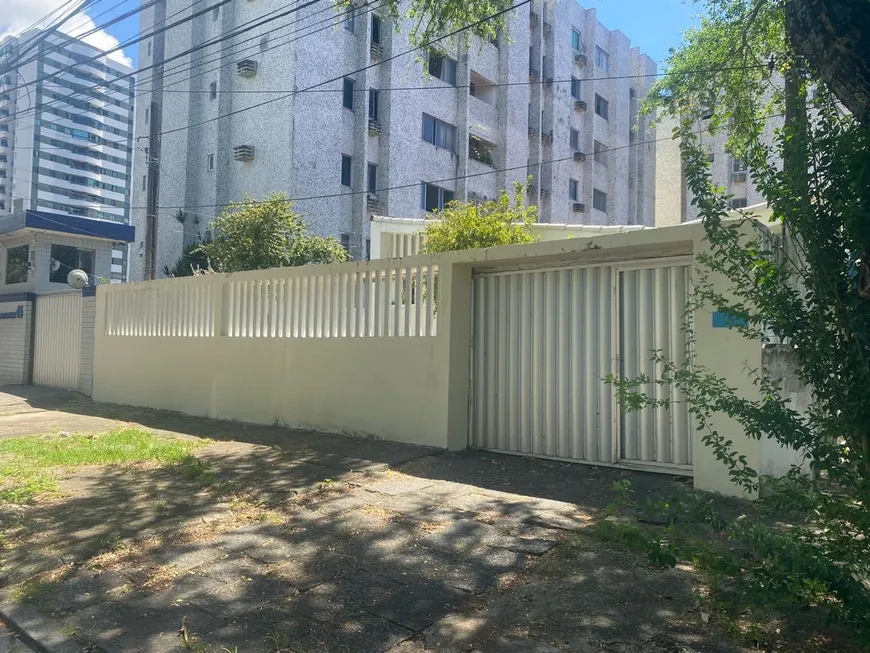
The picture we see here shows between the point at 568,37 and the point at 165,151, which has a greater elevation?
the point at 568,37

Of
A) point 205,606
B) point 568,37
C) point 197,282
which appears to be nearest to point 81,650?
point 205,606

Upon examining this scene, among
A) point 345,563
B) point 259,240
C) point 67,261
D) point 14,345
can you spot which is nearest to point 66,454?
point 345,563

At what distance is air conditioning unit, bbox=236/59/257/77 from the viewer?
21.5m

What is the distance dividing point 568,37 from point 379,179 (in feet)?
46.9

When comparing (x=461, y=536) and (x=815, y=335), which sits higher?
(x=815, y=335)

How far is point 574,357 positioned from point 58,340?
12545 mm

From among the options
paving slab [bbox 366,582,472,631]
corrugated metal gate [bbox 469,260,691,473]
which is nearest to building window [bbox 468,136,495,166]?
corrugated metal gate [bbox 469,260,691,473]

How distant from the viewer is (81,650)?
10.4 feet

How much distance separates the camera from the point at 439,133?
24.2 meters

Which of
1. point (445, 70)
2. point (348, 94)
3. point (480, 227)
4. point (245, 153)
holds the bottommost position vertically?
point (480, 227)

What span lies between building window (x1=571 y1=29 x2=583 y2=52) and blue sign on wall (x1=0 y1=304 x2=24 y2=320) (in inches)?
1012

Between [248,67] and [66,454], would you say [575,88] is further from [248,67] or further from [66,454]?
[66,454]

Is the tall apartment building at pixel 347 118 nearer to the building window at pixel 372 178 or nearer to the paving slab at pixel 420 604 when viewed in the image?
the building window at pixel 372 178

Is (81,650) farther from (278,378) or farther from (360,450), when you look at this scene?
(278,378)
